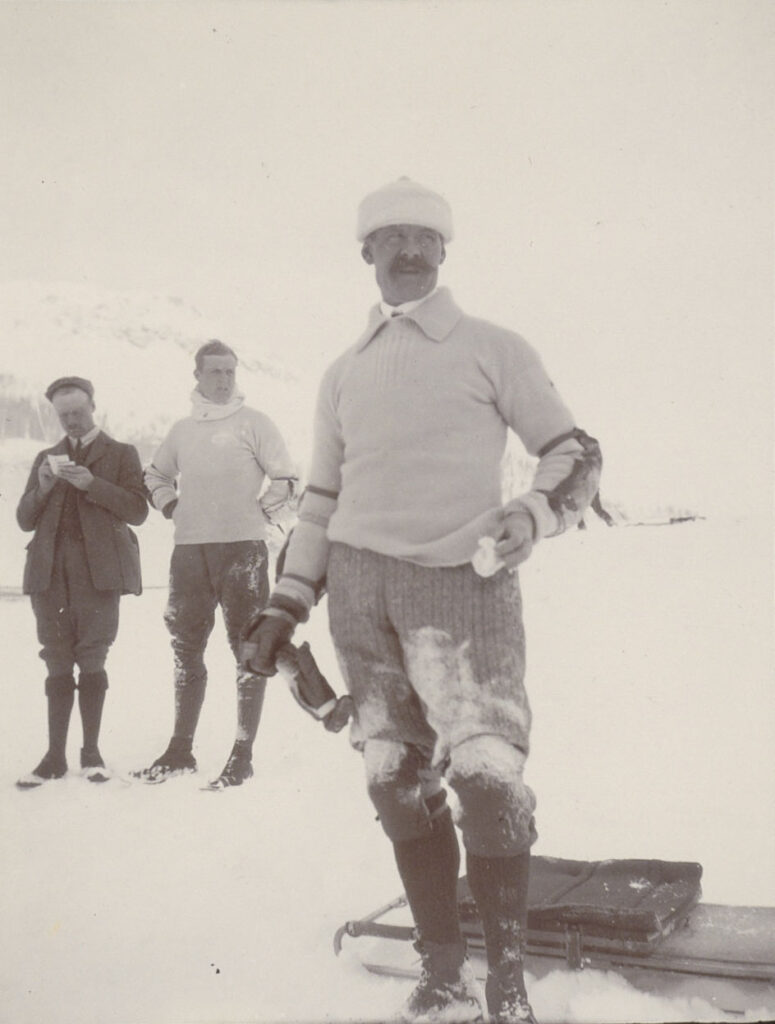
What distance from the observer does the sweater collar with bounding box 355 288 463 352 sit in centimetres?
185

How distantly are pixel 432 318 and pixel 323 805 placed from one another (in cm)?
160

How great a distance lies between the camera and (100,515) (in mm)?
3410

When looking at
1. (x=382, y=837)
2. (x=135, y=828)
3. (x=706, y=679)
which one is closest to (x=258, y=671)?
(x=382, y=837)

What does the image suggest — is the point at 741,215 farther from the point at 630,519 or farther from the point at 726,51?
the point at 630,519

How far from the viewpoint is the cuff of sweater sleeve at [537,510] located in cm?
169

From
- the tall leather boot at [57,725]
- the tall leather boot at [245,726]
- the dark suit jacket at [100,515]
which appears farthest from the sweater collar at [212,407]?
the tall leather boot at [57,725]

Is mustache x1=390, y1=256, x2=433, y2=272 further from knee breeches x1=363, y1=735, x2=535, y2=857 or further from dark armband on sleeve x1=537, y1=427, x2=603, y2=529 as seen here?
knee breeches x1=363, y1=735, x2=535, y2=857

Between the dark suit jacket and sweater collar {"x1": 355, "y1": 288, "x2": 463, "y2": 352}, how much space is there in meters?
1.70

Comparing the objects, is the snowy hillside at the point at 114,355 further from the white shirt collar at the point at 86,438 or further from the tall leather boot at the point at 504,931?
the tall leather boot at the point at 504,931

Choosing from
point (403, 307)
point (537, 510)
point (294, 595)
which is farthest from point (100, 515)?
point (537, 510)

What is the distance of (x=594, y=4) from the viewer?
8.29 ft

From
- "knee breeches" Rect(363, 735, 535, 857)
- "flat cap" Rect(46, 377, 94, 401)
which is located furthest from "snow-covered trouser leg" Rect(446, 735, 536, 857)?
"flat cap" Rect(46, 377, 94, 401)

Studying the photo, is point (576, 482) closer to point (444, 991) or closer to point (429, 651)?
point (429, 651)

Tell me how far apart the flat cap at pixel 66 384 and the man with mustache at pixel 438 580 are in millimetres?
1656
